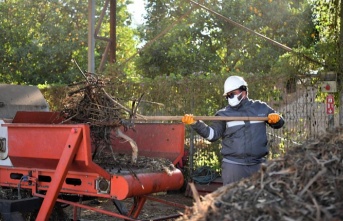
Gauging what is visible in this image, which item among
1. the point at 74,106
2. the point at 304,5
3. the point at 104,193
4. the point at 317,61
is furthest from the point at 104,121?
the point at 304,5

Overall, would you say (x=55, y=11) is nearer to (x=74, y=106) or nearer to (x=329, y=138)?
(x=74, y=106)

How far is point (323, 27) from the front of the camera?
9758mm

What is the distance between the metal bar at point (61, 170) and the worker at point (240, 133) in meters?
1.31

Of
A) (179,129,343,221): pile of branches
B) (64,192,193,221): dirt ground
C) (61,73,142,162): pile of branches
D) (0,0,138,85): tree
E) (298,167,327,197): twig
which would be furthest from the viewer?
(0,0,138,85): tree

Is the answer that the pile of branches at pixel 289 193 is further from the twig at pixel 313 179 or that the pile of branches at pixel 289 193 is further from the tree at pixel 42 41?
the tree at pixel 42 41

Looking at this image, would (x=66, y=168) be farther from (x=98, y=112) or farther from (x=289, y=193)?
(x=289, y=193)

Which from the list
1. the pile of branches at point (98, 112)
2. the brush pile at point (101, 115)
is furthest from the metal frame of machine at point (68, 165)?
the pile of branches at point (98, 112)

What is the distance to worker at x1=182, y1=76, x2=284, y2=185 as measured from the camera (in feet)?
19.9

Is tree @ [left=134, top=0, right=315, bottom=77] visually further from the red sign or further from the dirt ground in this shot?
the red sign

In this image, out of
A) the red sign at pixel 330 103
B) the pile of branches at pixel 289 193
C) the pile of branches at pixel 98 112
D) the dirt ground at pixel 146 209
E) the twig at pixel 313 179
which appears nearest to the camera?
the pile of branches at pixel 289 193

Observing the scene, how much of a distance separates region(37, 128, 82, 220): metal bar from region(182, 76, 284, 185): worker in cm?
131

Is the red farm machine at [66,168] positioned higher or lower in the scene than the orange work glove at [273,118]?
lower

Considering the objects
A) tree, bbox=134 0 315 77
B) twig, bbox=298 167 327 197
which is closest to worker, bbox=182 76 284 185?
twig, bbox=298 167 327 197

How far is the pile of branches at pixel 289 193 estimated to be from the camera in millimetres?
2965
